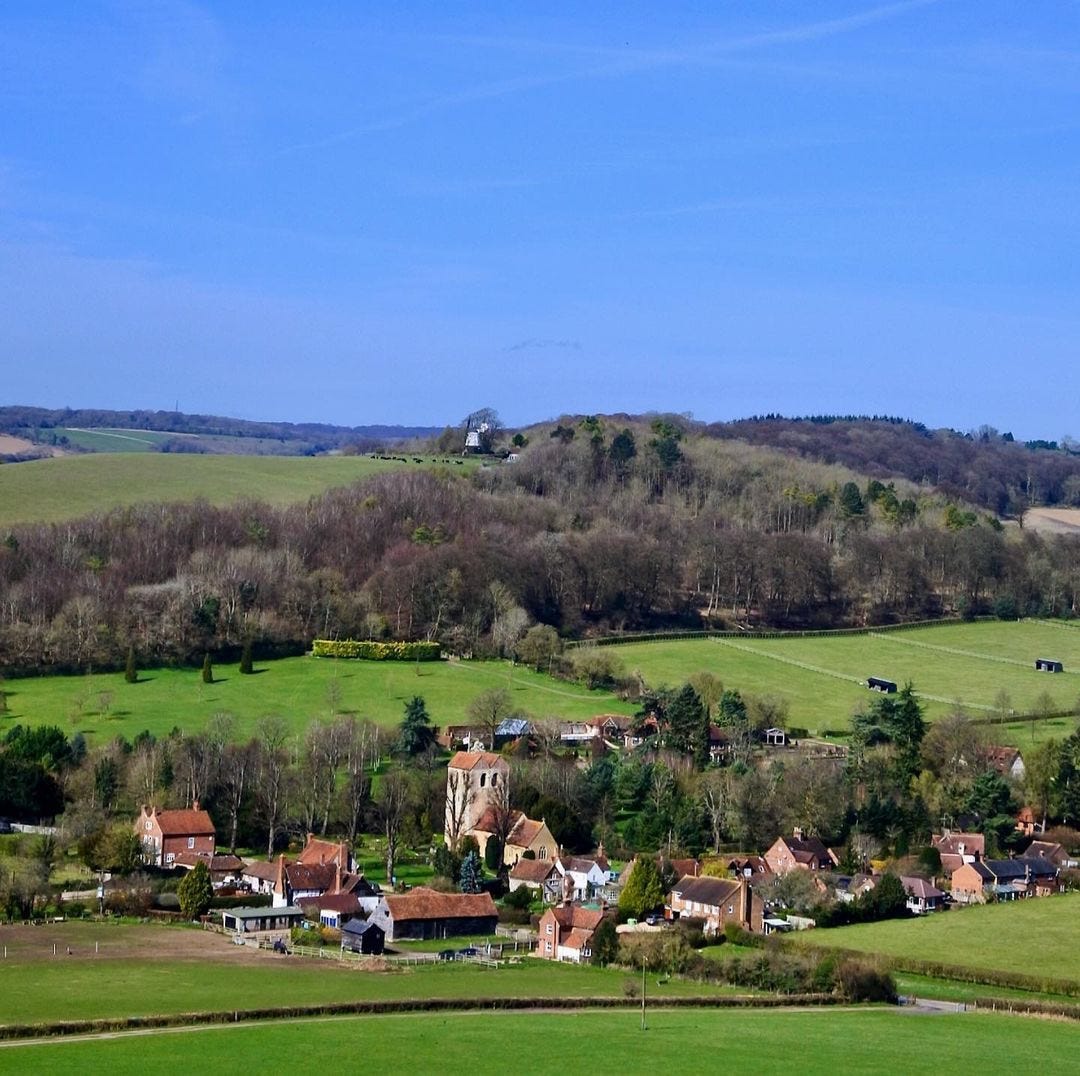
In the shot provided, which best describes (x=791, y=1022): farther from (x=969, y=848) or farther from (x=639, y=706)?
(x=639, y=706)

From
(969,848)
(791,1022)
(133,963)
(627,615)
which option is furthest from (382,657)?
(791,1022)

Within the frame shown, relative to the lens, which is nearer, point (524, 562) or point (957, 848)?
point (957, 848)

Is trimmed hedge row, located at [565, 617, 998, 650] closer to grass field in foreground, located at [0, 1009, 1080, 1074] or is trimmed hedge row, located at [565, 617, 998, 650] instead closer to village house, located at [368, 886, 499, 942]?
village house, located at [368, 886, 499, 942]

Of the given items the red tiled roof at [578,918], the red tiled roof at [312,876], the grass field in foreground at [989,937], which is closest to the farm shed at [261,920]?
the red tiled roof at [312,876]

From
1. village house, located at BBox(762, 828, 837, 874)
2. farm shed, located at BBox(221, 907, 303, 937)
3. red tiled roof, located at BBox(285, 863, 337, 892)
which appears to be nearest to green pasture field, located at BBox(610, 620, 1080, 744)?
village house, located at BBox(762, 828, 837, 874)

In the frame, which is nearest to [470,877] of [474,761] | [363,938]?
[363,938]

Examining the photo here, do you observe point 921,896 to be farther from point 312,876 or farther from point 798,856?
point 312,876
